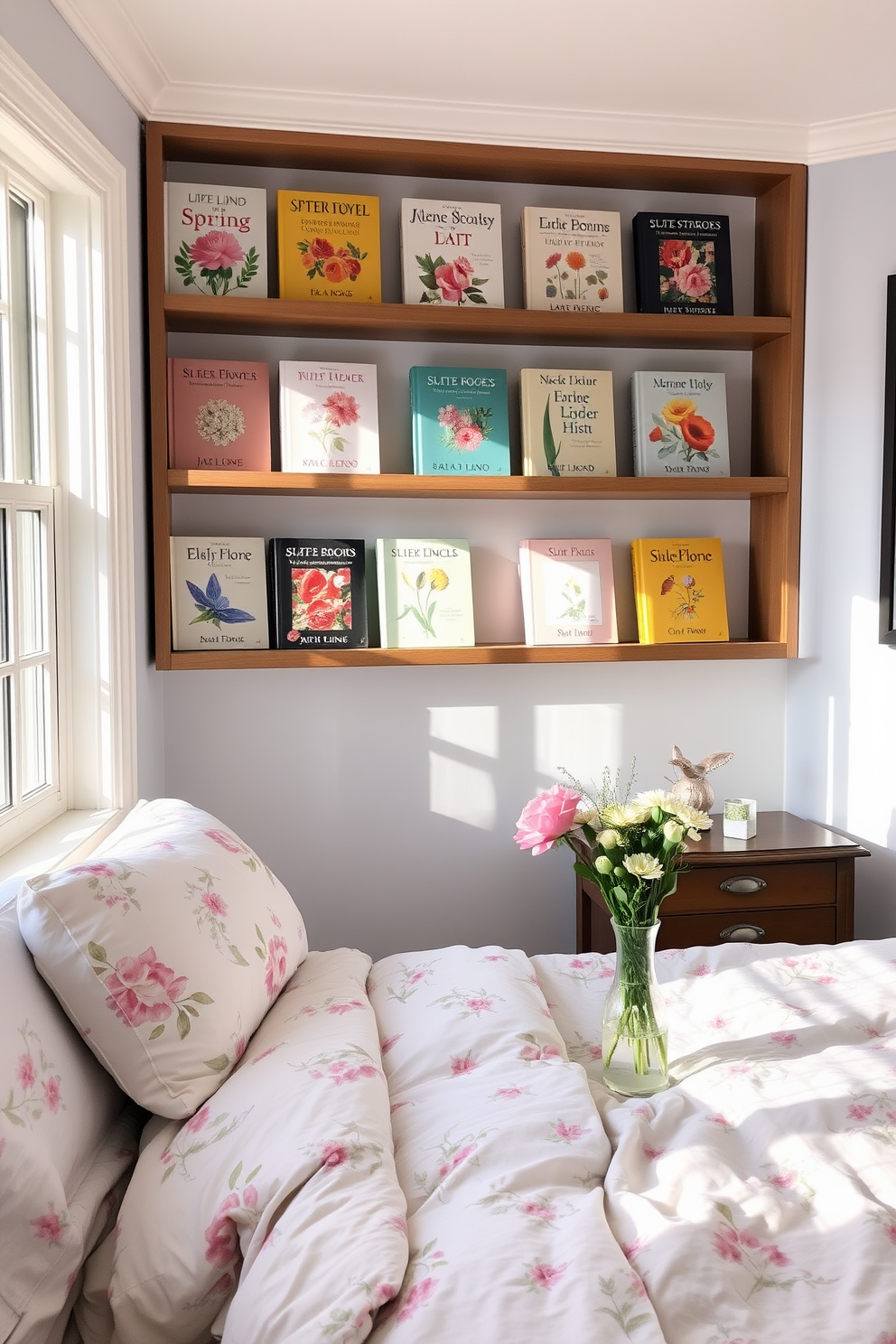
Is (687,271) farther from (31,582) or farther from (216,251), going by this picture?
(31,582)

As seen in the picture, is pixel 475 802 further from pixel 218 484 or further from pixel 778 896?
pixel 218 484

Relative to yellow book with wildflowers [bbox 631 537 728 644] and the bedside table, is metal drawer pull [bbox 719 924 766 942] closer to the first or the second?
the bedside table

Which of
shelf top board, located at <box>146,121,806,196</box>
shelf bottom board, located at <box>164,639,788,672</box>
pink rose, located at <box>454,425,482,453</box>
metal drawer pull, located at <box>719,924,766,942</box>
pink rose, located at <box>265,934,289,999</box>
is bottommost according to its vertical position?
metal drawer pull, located at <box>719,924,766,942</box>

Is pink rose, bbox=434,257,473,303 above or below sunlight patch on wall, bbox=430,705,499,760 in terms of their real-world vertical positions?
above

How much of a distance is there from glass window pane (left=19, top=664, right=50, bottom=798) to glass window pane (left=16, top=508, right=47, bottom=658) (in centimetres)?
6

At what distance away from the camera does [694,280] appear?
281 centimetres

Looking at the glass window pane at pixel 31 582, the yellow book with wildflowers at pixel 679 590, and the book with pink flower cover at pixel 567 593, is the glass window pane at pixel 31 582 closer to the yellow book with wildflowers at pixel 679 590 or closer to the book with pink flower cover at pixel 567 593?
the book with pink flower cover at pixel 567 593

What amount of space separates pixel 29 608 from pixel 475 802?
1337mm

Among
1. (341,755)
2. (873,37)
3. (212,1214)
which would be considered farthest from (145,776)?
(873,37)

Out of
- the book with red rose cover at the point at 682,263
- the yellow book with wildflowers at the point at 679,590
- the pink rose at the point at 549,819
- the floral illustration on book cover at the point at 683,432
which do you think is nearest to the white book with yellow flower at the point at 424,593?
the yellow book with wildflowers at the point at 679,590

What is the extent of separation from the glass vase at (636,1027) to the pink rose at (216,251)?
1.97 metres

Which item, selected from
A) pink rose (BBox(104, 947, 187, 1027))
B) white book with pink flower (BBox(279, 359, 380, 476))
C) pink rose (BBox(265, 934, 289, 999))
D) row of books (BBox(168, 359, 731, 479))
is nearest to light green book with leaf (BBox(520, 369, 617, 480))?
row of books (BBox(168, 359, 731, 479))

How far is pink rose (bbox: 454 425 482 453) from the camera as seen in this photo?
2.70 m

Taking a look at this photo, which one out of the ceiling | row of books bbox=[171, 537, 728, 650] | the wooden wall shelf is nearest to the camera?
the ceiling
